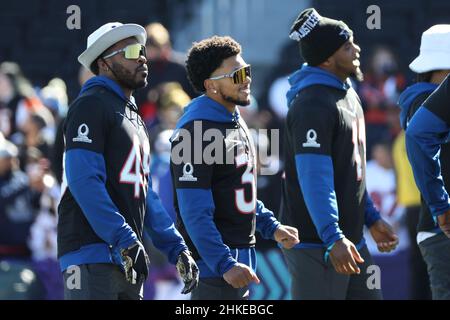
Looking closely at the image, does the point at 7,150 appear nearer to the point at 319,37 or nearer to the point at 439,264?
the point at 319,37

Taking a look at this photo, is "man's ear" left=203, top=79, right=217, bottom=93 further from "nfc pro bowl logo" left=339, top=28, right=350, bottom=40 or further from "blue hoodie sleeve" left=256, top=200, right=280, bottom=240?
"nfc pro bowl logo" left=339, top=28, right=350, bottom=40

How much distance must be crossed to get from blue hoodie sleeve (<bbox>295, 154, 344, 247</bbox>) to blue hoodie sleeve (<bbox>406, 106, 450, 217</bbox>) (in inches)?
22.7

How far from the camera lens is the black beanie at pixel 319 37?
6922 mm

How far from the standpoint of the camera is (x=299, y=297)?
6762mm

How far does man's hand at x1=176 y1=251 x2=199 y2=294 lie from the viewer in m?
6.00

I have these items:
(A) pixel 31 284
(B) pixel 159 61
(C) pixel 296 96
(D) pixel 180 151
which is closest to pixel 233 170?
(D) pixel 180 151

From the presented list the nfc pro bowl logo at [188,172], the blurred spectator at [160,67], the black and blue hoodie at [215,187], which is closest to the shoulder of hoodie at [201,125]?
the black and blue hoodie at [215,187]

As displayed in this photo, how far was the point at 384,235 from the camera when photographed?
6992 millimetres

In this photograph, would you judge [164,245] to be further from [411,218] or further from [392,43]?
[392,43]

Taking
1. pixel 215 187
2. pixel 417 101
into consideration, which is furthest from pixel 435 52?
pixel 215 187

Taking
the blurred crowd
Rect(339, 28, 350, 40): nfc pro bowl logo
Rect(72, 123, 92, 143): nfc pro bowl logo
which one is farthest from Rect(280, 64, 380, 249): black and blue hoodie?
the blurred crowd

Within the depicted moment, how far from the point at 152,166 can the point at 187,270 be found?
3.46 meters

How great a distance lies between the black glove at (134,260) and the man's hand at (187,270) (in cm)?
30

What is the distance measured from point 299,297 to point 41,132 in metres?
5.02
